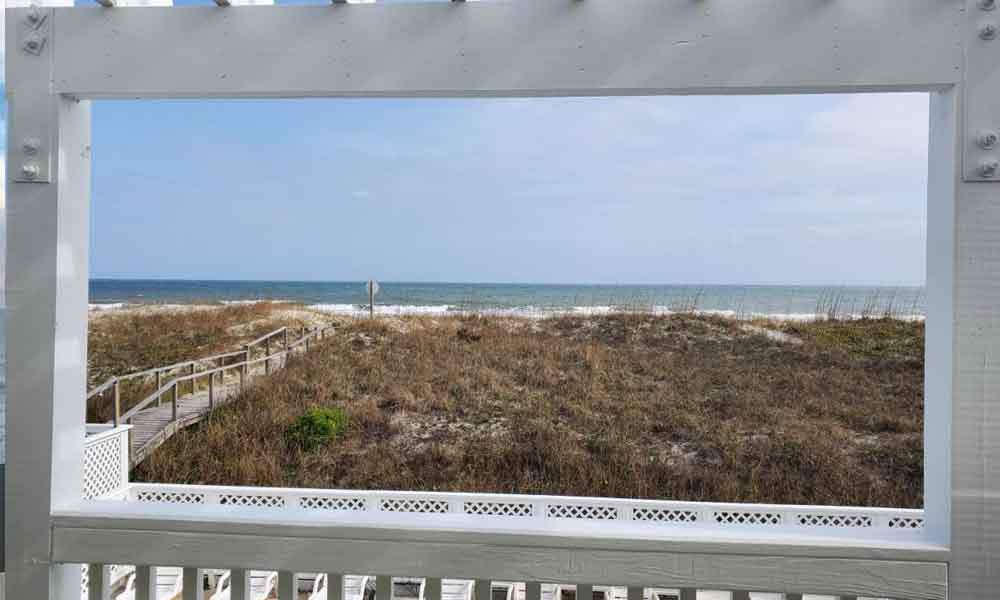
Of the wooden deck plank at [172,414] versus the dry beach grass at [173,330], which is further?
the dry beach grass at [173,330]

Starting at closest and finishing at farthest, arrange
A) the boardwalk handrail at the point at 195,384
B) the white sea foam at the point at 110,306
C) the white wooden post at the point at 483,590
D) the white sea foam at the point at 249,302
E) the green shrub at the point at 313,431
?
the white wooden post at the point at 483,590 < the boardwalk handrail at the point at 195,384 < the green shrub at the point at 313,431 < the white sea foam at the point at 110,306 < the white sea foam at the point at 249,302

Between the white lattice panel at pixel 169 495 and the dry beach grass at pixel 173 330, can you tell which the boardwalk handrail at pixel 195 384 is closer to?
the dry beach grass at pixel 173 330

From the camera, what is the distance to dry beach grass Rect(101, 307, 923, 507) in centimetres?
597

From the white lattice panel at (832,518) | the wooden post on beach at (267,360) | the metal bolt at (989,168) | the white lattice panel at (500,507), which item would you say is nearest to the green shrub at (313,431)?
the wooden post on beach at (267,360)

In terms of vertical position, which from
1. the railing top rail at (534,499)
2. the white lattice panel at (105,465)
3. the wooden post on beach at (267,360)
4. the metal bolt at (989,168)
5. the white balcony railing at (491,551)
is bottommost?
the railing top rail at (534,499)

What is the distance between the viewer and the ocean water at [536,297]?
23.1 feet

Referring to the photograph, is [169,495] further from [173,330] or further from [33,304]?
[173,330]

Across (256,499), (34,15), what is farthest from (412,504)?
(34,15)

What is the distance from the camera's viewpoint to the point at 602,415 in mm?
6414

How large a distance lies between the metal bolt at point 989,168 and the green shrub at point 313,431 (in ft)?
19.7

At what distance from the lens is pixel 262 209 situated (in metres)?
9.91

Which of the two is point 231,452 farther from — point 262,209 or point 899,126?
point 899,126

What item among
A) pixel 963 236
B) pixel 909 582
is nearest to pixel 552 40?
pixel 963 236

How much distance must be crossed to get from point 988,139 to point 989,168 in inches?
1.7
